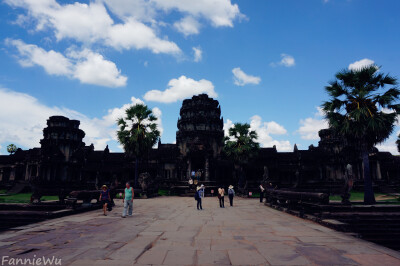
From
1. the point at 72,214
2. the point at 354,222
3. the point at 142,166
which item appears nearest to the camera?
the point at 354,222

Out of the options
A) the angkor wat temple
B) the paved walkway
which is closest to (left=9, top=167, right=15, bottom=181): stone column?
the angkor wat temple

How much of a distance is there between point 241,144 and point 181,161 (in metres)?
10.8

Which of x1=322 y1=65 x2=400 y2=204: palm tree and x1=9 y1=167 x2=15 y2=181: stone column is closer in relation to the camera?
x1=322 y1=65 x2=400 y2=204: palm tree

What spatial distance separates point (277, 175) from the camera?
41250 mm

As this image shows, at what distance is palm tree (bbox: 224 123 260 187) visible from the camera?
96.5ft

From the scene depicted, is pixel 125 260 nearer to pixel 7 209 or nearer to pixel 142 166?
pixel 7 209

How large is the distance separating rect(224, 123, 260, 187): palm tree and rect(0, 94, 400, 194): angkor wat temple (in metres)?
7.36

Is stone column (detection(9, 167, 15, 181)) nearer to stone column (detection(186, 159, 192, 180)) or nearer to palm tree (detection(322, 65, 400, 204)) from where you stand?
stone column (detection(186, 159, 192, 180))

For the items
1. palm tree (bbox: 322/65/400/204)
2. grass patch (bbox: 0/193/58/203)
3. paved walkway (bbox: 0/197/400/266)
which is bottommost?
grass patch (bbox: 0/193/58/203)

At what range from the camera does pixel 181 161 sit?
36.0 metres

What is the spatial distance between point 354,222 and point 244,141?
67.7 feet

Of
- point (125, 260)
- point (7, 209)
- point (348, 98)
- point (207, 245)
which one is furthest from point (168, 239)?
point (348, 98)

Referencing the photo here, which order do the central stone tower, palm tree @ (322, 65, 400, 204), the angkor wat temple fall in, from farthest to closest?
the central stone tower
the angkor wat temple
palm tree @ (322, 65, 400, 204)

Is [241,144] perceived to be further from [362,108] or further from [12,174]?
[12,174]
